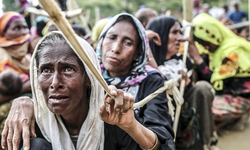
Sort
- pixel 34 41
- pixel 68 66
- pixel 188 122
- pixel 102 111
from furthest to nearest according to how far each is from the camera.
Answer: pixel 34 41, pixel 188 122, pixel 68 66, pixel 102 111

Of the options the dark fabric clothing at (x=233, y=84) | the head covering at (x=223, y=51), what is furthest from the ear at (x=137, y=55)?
the head covering at (x=223, y=51)

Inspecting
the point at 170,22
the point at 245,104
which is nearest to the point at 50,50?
the point at 170,22

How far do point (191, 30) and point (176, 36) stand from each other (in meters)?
0.56

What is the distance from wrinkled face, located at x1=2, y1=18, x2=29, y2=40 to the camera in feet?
10.3

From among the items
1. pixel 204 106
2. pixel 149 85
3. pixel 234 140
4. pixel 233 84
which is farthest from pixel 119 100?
pixel 233 84

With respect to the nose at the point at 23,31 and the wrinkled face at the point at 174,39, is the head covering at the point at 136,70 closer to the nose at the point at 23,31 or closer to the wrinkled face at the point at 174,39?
the wrinkled face at the point at 174,39

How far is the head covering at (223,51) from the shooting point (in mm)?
3330

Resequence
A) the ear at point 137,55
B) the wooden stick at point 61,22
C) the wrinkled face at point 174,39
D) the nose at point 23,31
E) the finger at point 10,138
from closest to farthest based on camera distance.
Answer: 1. the wooden stick at point 61,22
2. the finger at point 10,138
3. the ear at point 137,55
4. the wrinkled face at point 174,39
5. the nose at point 23,31

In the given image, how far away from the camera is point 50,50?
138cm

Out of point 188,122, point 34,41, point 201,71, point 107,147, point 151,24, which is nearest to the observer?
point 107,147

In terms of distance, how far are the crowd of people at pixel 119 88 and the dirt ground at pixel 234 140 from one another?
5.5 inches

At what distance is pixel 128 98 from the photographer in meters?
1.10

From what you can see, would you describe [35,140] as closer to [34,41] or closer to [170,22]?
[170,22]

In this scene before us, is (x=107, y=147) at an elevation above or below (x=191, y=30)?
below
